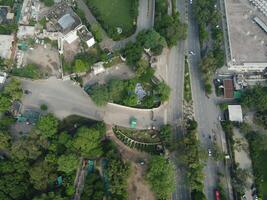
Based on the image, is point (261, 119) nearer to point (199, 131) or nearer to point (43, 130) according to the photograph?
point (199, 131)

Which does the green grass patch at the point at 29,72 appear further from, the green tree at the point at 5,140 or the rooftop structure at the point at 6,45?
the green tree at the point at 5,140

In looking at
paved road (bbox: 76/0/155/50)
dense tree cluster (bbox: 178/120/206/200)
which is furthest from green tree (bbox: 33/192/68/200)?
paved road (bbox: 76/0/155/50)

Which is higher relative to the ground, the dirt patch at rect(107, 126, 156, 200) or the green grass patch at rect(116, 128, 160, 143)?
the green grass patch at rect(116, 128, 160, 143)

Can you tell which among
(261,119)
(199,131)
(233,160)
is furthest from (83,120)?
(261,119)

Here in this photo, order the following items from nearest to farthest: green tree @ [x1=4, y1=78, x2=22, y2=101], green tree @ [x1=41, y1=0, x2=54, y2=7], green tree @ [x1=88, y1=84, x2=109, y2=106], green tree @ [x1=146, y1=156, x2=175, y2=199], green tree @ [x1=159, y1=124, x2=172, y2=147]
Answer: green tree @ [x1=146, y1=156, x2=175, y2=199] → green tree @ [x1=159, y1=124, x2=172, y2=147] → green tree @ [x1=88, y1=84, x2=109, y2=106] → green tree @ [x1=4, y1=78, x2=22, y2=101] → green tree @ [x1=41, y1=0, x2=54, y2=7]

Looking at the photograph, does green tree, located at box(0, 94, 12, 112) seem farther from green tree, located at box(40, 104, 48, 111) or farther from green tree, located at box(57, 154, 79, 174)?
green tree, located at box(57, 154, 79, 174)

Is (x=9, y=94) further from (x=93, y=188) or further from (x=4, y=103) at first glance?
(x=93, y=188)

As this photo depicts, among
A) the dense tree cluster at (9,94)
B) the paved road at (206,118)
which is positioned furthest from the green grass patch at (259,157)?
the dense tree cluster at (9,94)

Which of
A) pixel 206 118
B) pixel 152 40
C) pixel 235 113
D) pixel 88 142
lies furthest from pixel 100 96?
pixel 235 113
